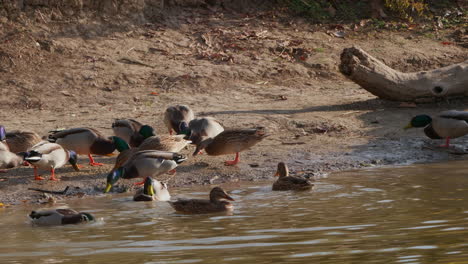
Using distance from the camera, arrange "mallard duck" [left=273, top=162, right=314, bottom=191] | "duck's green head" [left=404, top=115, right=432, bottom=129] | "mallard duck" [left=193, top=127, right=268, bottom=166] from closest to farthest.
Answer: "mallard duck" [left=273, top=162, right=314, bottom=191] < "mallard duck" [left=193, top=127, right=268, bottom=166] < "duck's green head" [left=404, top=115, right=432, bottom=129]

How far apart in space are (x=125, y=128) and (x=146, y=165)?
2.20 m

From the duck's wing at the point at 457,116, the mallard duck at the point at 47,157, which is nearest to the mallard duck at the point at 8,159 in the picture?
the mallard duck at the point at 47,157

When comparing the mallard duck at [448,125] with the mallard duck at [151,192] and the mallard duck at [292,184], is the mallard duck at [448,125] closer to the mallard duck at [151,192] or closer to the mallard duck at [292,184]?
the mallard duck at [292,184]

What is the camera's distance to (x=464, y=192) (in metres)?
8.54

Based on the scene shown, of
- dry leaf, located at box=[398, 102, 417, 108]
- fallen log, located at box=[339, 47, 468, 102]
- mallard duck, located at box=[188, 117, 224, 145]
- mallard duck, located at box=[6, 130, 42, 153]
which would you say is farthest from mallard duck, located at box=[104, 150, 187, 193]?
dry leaf, located at box=[398, 102, 417, 108]

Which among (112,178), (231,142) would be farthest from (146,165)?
(231,142)

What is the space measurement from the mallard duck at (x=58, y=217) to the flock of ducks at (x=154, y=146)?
3.28 ft

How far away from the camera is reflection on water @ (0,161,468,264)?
5.92 m

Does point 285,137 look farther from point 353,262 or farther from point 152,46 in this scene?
point 353,262

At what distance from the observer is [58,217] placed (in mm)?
7695

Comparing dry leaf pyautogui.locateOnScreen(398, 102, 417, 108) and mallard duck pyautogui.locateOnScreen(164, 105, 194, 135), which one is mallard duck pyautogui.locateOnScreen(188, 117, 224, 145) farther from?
dry leaf pyautogui.locateOnScreen(398, 102, 417, 108)

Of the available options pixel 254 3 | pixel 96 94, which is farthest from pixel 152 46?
pixel 254 3

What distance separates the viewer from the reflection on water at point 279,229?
5.92 m

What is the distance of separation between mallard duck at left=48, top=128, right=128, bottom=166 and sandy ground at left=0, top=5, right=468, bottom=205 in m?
0.24
